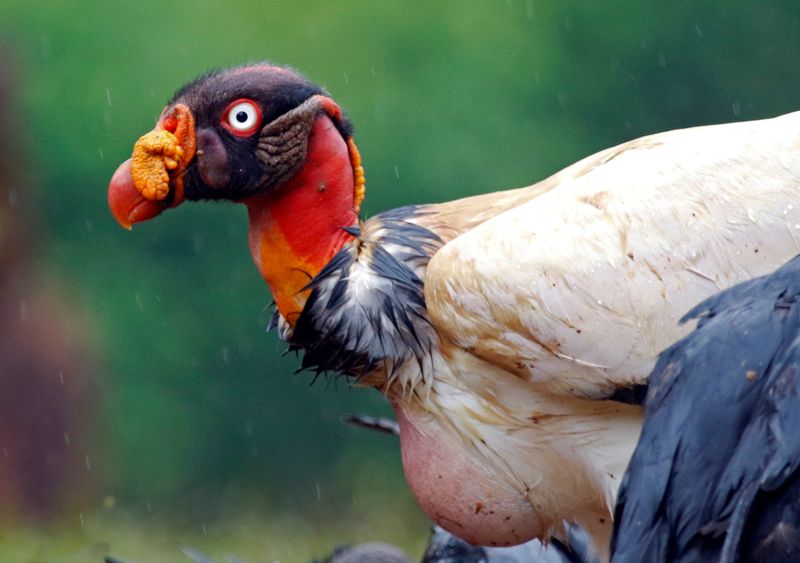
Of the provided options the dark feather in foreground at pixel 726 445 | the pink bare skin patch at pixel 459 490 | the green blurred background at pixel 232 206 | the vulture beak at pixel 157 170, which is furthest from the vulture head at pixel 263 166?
the green blurred background at pixel 232 206

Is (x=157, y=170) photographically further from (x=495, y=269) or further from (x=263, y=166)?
(x=495, y=269)

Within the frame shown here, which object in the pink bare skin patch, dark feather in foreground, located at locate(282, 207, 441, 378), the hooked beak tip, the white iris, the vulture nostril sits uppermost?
the white iris

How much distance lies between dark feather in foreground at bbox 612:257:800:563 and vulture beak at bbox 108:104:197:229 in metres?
1.06

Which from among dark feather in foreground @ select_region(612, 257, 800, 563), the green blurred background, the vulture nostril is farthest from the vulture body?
the green blurred background

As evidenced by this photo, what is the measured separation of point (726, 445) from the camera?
2018mm

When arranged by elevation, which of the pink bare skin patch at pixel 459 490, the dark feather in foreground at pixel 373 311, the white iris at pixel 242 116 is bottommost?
the pink bare skin patch at pixel 459 490

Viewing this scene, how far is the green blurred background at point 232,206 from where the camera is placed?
15.4ft

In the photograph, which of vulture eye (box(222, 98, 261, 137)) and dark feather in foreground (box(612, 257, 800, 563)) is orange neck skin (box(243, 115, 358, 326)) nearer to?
vulture eye (box(222, 98, 261, 137))

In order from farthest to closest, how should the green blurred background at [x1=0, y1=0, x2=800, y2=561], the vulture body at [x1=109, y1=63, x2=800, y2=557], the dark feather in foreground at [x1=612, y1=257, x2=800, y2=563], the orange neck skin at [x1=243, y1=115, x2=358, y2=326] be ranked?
the green blurred background at [x1=0, y1=0, x2=800, y2=561] → the orange neck skin at [x1=243, y1=115, x2=358, y2=326] → the vulture body at [x1=109, y1=63, x2=800, y2=557] → the dark feather in foreground at [x1=612, y1=257, x2=800, y2=563]

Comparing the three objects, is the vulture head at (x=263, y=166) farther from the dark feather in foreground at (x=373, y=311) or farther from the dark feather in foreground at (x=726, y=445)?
the dark feather in foreground at (x=726, y=445)

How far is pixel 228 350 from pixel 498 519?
86.8 inches

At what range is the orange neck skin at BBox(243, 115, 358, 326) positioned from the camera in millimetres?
2834

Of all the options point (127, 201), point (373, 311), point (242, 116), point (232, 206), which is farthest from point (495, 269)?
point (232, 206)

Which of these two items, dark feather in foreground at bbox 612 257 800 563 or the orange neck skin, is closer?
dark feather in foreground at bbox 612 257 800 563
